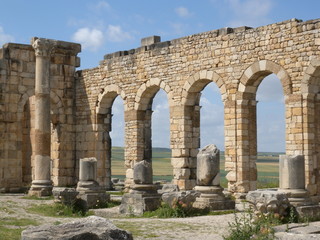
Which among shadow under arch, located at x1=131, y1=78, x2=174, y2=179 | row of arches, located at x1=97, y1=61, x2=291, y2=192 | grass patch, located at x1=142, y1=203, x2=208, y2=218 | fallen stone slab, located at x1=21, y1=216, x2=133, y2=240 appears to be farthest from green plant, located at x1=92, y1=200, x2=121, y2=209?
fallen stone slab, located at x1=21, y1=216, x2=133, y2=240

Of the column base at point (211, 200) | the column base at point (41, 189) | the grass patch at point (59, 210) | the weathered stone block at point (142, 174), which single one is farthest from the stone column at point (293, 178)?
the column base at point (41, 189)

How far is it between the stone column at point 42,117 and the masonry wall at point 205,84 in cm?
307

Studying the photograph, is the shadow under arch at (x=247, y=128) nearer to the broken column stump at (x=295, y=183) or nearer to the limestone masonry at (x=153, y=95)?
the limestone masonry at (x=153, y=95)

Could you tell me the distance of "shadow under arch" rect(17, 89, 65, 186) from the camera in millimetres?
21688

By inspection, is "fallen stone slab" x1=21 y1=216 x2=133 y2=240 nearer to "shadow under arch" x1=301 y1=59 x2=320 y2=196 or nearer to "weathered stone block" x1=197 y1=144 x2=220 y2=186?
"weathered stone block" x1=197 y1=144 x2=220 y2=186

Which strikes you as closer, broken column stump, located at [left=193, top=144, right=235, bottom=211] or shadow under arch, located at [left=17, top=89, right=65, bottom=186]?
broken column stump, located at [left=193, top=144, right=235, bottom=211]

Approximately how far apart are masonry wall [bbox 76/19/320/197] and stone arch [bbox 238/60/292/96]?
0.03m

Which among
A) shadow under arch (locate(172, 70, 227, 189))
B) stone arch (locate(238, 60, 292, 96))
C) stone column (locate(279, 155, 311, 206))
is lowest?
stone column (locate(279, 155, 311, 206))

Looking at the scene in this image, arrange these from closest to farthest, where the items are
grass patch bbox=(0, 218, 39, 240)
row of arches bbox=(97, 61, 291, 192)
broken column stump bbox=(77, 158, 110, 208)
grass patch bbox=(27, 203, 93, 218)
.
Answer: grass patch bbox=(0, 218, 39, 240) < grass patch bbox=(27, 203, 93, 218) < broken column stump bbox=(77, 158, 110, 208) < row of arches bbox=(97, 61, 291, 192)

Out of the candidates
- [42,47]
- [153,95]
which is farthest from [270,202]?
[42,47]

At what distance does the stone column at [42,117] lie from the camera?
753 inches

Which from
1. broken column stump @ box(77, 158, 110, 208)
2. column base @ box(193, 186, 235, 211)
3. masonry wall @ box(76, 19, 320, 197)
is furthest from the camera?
broken column stump @ box(77, 158, 110, 208)

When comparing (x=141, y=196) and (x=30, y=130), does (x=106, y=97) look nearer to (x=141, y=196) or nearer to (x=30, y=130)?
(x=30, y=130)

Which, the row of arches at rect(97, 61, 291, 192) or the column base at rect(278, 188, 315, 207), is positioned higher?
the row of arches at rect(97, 61, 291, 192)
